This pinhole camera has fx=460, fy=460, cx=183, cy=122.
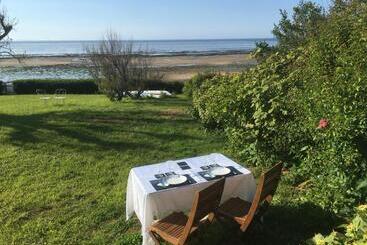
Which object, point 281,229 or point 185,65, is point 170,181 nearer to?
point 281,229

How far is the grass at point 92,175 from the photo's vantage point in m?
5.56

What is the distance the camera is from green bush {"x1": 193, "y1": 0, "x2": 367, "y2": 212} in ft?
16.8

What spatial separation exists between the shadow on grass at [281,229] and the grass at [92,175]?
12 millimetres

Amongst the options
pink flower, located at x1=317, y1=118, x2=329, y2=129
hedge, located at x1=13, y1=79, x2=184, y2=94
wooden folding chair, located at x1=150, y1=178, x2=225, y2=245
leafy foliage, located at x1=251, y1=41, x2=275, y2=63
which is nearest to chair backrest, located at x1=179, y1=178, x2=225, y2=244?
wooden folding chair, located at x1=150, y1=178, x2=225, y2=245

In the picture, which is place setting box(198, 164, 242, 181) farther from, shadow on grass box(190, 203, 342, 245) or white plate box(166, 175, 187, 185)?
shadow on grass box(190, 203, 342, 245)

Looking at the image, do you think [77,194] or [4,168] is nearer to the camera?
[77,194]

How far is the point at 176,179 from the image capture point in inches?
201

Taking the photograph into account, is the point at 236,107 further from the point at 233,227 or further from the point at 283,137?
the point at 233,227

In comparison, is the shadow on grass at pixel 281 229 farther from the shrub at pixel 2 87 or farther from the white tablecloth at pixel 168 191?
the shrub at pixel 2 87

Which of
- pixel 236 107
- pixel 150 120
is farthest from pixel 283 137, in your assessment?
pixel 150 120

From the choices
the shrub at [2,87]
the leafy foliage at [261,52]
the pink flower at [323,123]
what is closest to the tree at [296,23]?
A: the leafy foliage at [261,52]

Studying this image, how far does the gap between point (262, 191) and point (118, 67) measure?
16.7 meters

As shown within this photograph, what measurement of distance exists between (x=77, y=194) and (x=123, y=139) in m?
3.95

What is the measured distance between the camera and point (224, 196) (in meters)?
5.33
